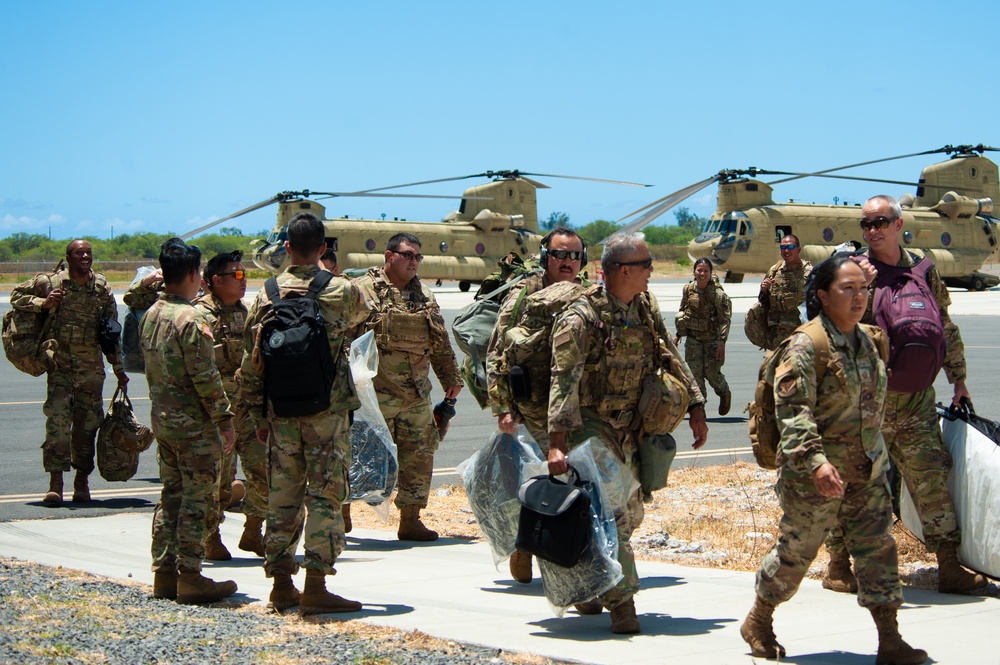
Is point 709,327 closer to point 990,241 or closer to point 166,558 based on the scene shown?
point 166,558

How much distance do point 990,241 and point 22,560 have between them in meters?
43.6

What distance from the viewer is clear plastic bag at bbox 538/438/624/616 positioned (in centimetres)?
550

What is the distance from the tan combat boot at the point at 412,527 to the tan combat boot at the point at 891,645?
13.0 feet

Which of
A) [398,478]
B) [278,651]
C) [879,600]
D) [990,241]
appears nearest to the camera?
[879,600]

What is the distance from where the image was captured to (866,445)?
496cm

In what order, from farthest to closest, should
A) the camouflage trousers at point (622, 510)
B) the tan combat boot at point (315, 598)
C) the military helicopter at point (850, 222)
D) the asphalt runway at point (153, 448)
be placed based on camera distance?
the military helicopter at point (850, 222)
the asphalt runway at point (153, 448)
the tan combat boot at point (315, 598)
the camouflage trousers at point (622, 510)

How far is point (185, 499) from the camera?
627 cm

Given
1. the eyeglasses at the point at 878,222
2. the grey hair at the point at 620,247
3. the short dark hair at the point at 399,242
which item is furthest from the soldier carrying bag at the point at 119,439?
the eyeglasses at the point at 878,222

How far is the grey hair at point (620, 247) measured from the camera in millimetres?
5781

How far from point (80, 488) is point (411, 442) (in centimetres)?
318

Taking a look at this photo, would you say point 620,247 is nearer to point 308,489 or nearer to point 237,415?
point 308,489

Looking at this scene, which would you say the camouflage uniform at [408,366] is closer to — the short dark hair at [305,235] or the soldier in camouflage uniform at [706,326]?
the short dark hair at [305,235]

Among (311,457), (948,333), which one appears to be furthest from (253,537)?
(948,333)

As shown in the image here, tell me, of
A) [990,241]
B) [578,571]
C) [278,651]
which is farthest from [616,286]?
[990,241]
